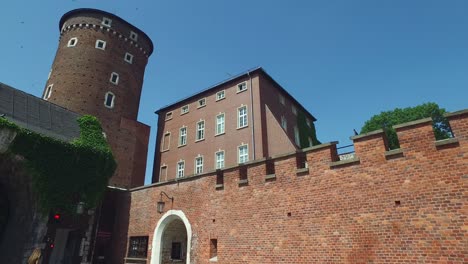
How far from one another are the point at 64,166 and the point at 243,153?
1362 cm

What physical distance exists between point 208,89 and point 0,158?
18.9 m

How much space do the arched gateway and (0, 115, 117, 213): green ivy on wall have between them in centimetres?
508

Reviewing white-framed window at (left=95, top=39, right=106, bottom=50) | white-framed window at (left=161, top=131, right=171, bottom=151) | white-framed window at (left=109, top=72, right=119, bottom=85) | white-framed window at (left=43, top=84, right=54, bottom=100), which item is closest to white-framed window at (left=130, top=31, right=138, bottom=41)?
white-framed window at (left=95, top=39, right=106, bottom=50)

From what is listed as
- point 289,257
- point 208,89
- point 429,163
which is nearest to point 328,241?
point 289,257

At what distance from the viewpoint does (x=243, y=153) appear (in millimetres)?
26109

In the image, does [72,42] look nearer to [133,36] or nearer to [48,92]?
[48,92]

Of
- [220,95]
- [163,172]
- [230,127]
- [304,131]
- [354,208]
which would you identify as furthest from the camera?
[304,131]

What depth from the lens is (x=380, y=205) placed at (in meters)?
9.29

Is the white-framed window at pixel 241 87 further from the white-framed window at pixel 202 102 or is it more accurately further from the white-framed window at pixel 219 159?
the white-framed window at pixel 219 159

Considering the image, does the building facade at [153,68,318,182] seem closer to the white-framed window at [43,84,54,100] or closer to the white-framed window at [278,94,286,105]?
the white-framed window at [278,94,286,105]

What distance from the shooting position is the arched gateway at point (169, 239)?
15.5 metres

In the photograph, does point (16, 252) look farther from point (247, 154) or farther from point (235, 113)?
point (235, 113)

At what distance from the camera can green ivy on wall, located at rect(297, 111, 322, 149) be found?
31703 mm

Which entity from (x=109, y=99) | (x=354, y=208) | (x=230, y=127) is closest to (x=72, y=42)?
(x=109, y=99)
